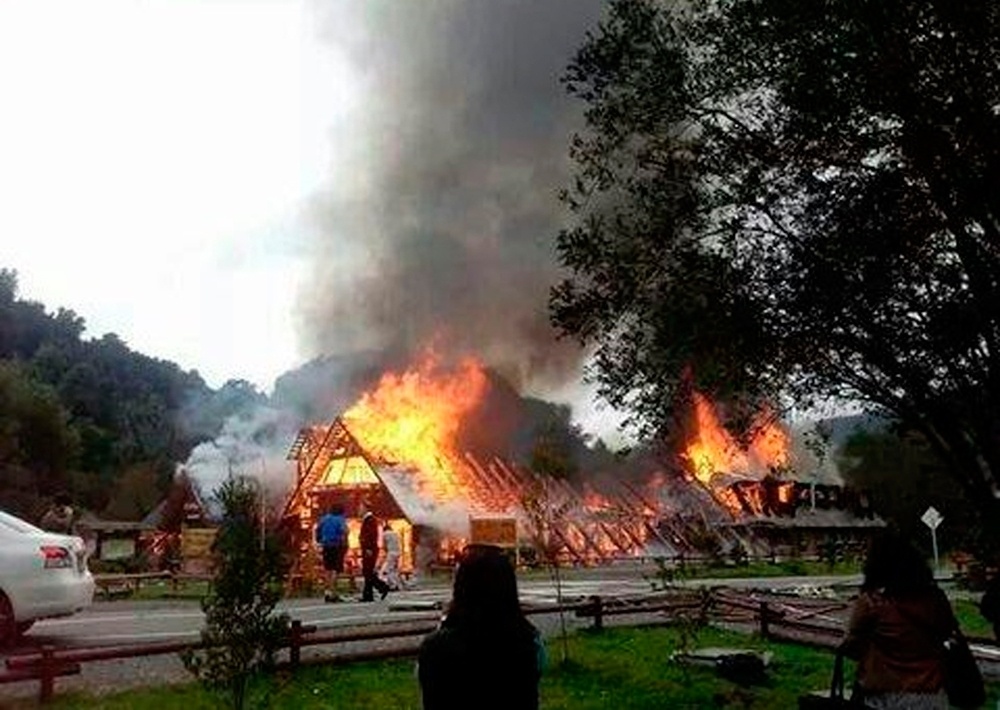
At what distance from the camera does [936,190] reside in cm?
1046

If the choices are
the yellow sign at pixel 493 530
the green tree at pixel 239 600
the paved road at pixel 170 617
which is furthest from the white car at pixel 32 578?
the yellow sign at pixel 493 530

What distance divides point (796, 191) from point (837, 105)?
1537 millimetres

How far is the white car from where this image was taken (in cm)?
1165

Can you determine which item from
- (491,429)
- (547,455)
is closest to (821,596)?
(547,455)

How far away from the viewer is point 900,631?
20.2 feet

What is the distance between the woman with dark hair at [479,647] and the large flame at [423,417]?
36573mm

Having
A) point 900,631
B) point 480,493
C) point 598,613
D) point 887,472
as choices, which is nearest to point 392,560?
point 598,613

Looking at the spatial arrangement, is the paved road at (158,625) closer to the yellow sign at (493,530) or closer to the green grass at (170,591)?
the yellow sign at (493,530)

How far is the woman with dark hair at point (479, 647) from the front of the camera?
4746 millimetres

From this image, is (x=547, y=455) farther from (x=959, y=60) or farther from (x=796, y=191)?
(x=959, y=60)

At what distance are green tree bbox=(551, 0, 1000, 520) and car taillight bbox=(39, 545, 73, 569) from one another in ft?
21.0

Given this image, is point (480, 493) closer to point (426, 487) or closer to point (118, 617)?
point (426, 487)

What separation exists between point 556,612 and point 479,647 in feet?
42.8

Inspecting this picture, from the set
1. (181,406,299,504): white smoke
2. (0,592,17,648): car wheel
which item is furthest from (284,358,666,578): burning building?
(0,592,17,648): car wheel
